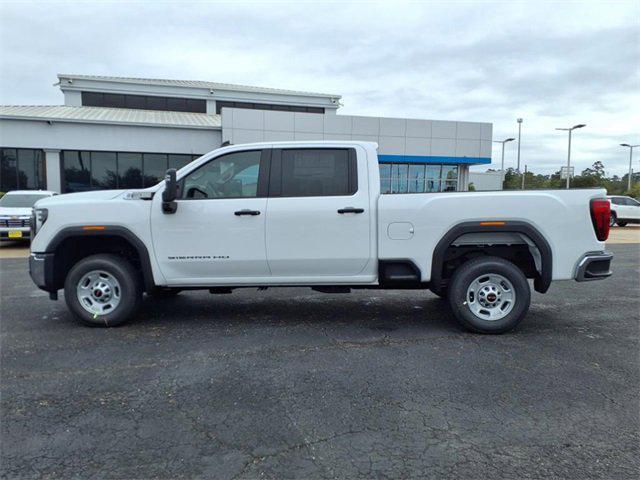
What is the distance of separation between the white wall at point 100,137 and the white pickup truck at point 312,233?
1921 centimetres

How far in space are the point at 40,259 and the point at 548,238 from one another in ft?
18.3

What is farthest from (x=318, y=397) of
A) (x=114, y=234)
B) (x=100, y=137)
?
(x=100, y=137)

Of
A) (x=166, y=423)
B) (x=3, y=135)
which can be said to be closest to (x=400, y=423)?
(x=166, y=423)

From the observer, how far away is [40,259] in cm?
523

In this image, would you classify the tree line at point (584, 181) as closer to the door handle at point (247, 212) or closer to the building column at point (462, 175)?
the building column at point (462, 175)

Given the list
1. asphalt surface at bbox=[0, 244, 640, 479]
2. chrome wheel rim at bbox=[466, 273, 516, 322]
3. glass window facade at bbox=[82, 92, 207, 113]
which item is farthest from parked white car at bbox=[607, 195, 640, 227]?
glass window facade at bbox=[82, 92, 207, 113]

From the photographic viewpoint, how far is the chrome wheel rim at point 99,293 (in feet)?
17.4

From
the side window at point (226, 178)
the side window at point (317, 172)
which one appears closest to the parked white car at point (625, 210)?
the side window at point (317, 172)

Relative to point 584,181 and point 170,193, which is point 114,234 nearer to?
point 170,193

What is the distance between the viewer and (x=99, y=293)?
5.33 metres

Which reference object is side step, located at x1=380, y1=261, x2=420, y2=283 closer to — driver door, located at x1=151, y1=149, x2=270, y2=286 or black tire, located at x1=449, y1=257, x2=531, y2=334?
black tire, located at x1=449, y1=257, x2=531, y2=334

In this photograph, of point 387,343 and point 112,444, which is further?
point 387,343

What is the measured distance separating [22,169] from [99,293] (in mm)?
21364

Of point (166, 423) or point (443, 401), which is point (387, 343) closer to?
point (443, 401)
